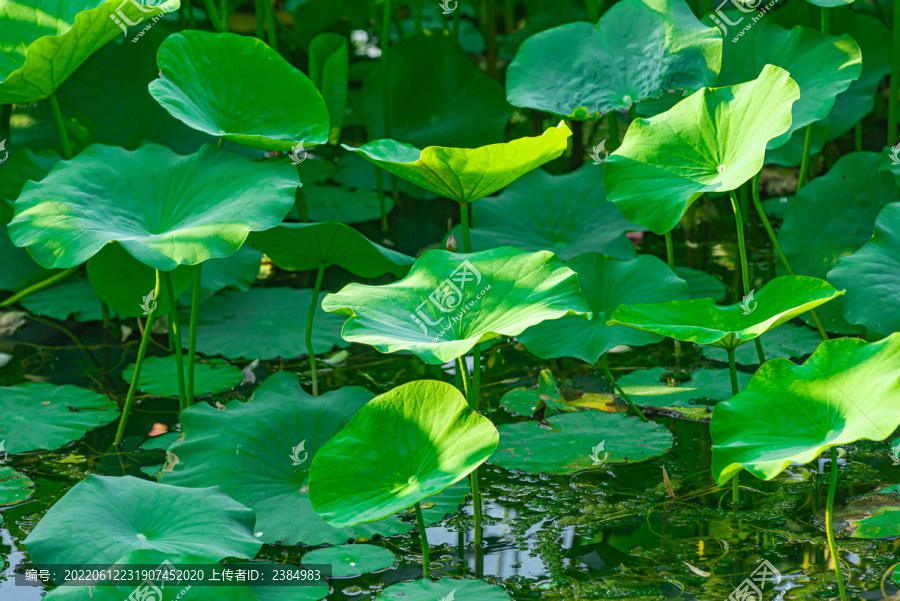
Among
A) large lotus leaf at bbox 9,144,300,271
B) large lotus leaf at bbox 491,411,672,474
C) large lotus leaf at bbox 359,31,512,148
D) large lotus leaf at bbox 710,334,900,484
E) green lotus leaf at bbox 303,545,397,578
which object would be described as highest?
large lotus leaf at bbox 359,31,512,148

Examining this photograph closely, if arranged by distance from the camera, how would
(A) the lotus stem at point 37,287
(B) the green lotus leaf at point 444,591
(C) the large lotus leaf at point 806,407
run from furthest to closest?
(A) the lotus stem at point 37,287 → (B) the green lotus leaf at point 444,591 → (C) the large lotus leaf at point 806,407

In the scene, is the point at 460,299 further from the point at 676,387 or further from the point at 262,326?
the point at 262,326

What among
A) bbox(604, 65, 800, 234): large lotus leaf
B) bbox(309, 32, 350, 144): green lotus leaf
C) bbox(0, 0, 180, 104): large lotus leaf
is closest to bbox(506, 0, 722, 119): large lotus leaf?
bbox(604, 65, 800, 234): large lotus leaf

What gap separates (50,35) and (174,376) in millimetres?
869

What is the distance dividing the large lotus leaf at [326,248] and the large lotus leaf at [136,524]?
0.65m

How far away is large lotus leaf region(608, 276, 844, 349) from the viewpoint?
1.56 metres

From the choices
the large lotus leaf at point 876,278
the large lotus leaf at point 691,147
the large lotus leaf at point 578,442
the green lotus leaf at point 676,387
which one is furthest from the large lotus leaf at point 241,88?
the large lotus leaf at point 876,278

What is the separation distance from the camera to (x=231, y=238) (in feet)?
5.61

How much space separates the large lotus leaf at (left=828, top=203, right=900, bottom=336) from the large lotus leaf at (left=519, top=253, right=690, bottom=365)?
1.10 feet

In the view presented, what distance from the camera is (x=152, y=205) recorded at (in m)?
1.92

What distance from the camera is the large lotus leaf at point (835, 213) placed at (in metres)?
2.20

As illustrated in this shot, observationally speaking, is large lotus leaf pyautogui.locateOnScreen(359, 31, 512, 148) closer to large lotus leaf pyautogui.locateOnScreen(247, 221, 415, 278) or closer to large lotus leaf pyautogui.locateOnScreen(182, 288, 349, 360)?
large lotus leaf pyautogui.locateOnScreen(182, 288, 349, 360)

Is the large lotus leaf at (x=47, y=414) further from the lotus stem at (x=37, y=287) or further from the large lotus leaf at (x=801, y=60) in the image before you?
the large lotus leaf at (x=801, y=60)

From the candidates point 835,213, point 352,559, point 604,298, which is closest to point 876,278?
point 835,213
